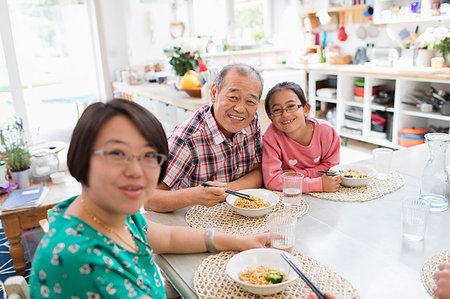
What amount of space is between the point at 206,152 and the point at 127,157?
2.88ft

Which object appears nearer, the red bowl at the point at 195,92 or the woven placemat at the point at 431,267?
the woven placemat at the point at 431,267

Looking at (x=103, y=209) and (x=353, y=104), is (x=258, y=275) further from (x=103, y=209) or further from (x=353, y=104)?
(x=353, y=104)

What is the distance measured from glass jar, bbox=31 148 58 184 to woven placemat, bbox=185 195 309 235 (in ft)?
6.44

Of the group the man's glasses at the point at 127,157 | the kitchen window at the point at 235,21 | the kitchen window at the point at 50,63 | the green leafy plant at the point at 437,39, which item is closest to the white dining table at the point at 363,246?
the man's glasses at the point at 127,157

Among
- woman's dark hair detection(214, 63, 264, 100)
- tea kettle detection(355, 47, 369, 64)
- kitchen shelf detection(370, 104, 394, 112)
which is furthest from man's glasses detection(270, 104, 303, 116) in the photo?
tea kettle detection(355, 47, 369, 64)

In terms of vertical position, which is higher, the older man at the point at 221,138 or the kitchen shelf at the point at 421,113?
the older man at the point at 221,138

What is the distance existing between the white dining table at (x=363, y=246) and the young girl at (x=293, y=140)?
8.7 inches

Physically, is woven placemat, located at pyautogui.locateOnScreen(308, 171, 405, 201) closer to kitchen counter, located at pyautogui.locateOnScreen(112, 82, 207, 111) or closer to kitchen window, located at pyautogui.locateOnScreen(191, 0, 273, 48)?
kitchen counter, located at pyautogui.locateOnScreen(112, 82, 207, 111)

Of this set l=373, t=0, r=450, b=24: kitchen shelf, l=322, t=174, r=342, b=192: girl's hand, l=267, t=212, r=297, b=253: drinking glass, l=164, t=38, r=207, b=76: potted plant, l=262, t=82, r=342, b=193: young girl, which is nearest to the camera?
l=267, t=212, r=297, b=253: drinking glass

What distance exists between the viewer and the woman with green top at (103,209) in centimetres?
72

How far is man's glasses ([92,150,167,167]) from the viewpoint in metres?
0.74

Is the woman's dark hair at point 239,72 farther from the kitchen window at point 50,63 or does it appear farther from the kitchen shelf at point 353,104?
the kitchen window at point 50,63

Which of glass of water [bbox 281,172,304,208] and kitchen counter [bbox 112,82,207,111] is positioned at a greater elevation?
kitchen counter [bbox 112,82,207,111]

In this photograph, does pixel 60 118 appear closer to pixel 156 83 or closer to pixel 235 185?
pixel 156 83
